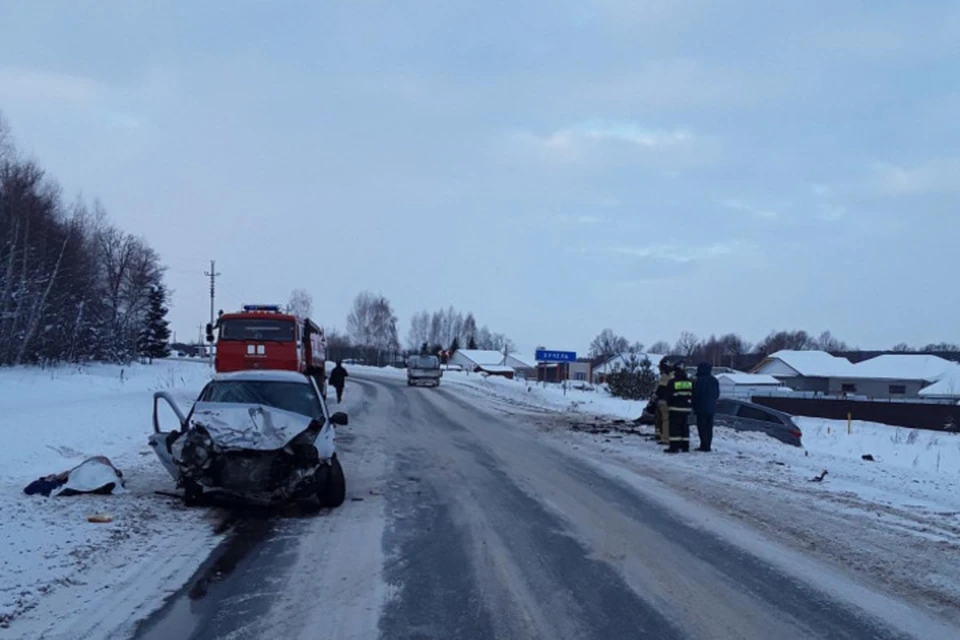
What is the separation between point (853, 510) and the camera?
36.5 feet

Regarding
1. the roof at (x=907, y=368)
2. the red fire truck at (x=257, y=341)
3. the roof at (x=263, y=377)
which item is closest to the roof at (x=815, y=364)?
the roof at (x=907, y=368)

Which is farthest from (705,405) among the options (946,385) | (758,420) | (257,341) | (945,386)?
(946,385)

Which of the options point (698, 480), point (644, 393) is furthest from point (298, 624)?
point (644, 393)

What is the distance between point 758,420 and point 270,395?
14.6 metres

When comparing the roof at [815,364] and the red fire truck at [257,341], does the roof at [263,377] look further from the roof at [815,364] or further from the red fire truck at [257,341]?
the roof at [815,364]

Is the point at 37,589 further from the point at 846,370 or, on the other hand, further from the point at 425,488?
the point at 846,370

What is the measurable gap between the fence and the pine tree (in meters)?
51.7

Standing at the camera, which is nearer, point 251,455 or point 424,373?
point 251,455

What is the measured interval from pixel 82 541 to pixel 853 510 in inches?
354

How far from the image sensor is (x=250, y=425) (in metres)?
10.2

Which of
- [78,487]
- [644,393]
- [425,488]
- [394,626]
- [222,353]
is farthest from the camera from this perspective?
[644,393]

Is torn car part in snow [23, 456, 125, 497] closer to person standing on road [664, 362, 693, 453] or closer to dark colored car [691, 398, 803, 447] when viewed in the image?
person standing on road [664, 362, 693, 453]

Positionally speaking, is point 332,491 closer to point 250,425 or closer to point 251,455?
point 251,455

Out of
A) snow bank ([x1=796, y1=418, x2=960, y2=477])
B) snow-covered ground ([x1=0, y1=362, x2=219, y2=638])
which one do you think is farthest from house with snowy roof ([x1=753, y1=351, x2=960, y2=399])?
snow-covered ground ([x1=0, y1=362, x2=219, y2=638])
